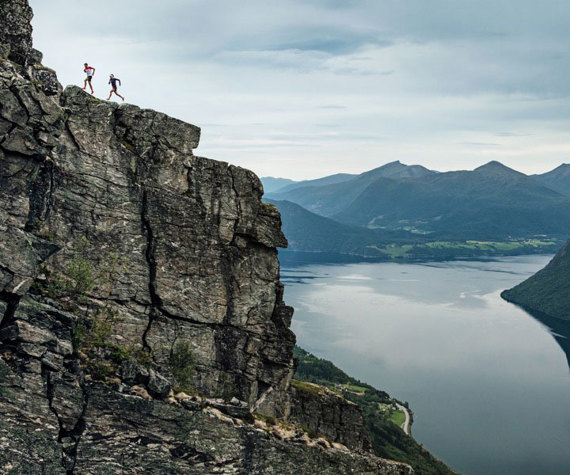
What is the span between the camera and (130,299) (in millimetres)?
30344

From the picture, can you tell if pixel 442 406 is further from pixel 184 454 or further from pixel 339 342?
pixel 184 454

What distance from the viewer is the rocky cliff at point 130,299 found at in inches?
999

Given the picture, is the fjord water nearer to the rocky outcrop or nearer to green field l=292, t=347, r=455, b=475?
green field l=292, t=347, r=455, b=475

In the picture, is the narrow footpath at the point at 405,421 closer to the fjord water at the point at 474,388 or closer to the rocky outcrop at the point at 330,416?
the fjord water at the point at 474,388

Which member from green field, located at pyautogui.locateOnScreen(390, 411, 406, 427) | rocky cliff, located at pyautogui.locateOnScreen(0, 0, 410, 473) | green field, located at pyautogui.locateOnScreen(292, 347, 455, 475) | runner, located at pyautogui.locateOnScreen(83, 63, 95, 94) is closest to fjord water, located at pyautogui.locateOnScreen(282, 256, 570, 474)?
green field, located at pyautogui.locateOnScreen(390, 411, 406, 427)

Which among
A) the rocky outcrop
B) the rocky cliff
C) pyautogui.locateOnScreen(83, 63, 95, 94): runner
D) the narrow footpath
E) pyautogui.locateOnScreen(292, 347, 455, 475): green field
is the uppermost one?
pyautogui.locateOnScreen(83, 63, 95, 94): runner

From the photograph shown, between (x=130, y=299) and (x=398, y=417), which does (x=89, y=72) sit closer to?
(x=130, y=299)

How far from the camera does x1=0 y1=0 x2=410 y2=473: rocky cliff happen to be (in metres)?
25.4

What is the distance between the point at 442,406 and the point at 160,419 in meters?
120

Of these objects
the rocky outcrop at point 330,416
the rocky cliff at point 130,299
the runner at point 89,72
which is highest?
the runner at point 89,72

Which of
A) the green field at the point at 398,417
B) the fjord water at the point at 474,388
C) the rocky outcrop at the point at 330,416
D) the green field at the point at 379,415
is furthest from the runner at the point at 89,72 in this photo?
→ the green field at the point at 398,417

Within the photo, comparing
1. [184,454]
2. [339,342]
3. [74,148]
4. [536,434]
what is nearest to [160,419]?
[184,454]

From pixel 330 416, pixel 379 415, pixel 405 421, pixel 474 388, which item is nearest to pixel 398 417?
pixel 405 421

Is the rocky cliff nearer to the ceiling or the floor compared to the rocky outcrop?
nearer to the ceiling
